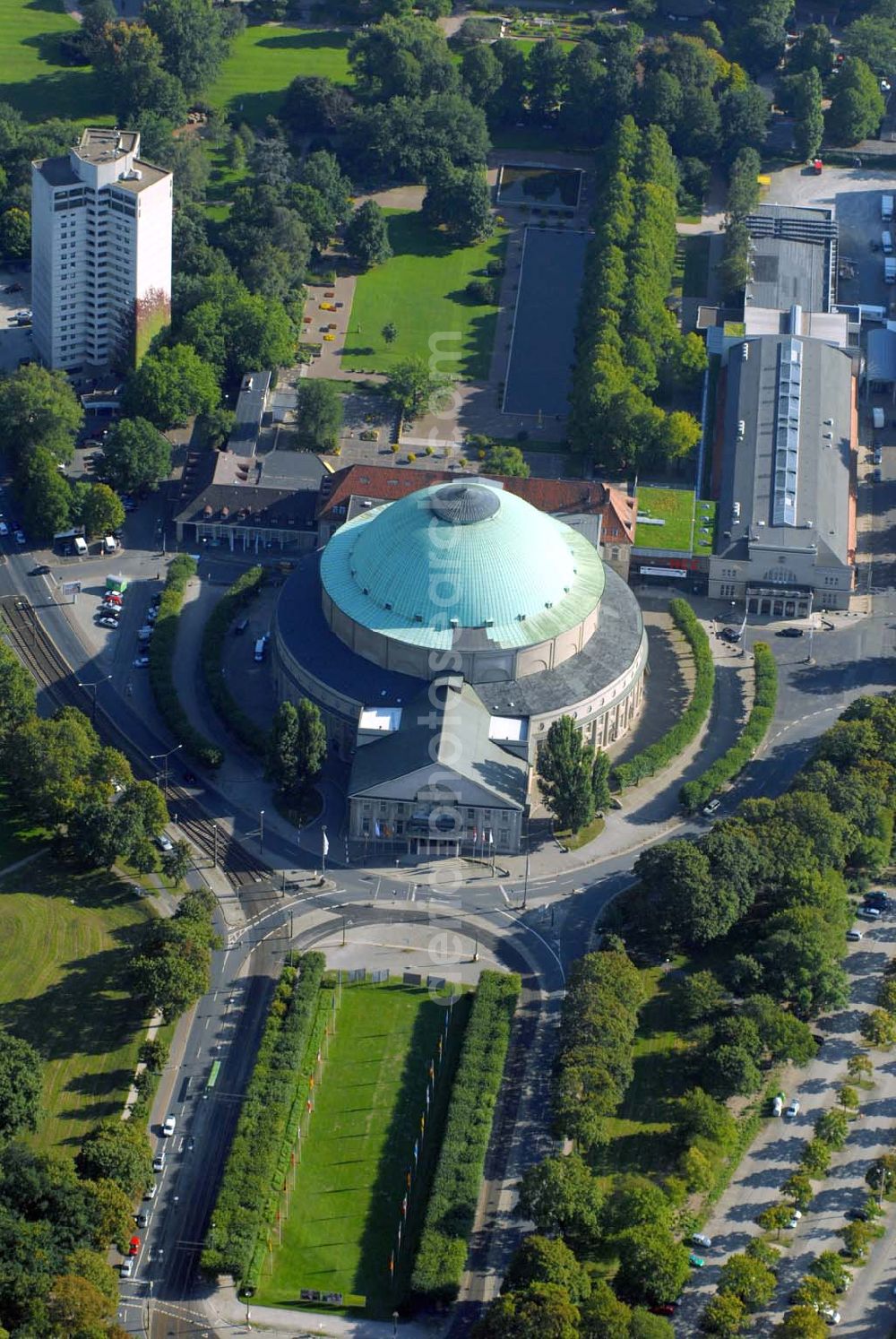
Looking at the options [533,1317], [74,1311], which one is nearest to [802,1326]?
[533,1317]

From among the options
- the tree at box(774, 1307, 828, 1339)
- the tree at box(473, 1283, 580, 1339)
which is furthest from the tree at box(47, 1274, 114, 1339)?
the tree at box(774, 1307, 828, 1339)

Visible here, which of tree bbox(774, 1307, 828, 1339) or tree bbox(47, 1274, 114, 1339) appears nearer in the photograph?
tree bbox(47, 1274, 114, 1339)

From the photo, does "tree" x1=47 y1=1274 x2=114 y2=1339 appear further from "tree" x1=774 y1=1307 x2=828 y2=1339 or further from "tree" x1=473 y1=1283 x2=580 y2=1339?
"tree" x1=774 y1=1307 x2=828 y2=1339

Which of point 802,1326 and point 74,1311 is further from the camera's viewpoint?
point 802,1326

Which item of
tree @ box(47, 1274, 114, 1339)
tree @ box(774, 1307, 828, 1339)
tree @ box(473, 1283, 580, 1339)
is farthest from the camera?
tree @ box(774, 1307, 828, 1339)

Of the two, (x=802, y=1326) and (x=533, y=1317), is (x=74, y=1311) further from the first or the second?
(x=802, y=1326)

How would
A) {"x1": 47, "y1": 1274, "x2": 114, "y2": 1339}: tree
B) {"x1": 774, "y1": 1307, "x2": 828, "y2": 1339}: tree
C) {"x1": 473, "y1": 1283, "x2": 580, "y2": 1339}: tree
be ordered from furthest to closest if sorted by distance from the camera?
1. {"x1": 774, "y1": 1307, "x2": 828, "y2": 1339}: tree
2. {"x1": 47, "y1": 1274, "x2": 114, "y2": 1339}: tree
3. {"x1": 473, "y1": 1283, "x2": 580, "y2": 1339}: tree

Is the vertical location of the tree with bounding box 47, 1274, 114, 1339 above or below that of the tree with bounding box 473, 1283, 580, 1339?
below

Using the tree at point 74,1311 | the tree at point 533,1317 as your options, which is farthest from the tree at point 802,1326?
the tree at point 74,1311

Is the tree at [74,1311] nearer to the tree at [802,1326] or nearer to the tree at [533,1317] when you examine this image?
the tree at [533,1317]

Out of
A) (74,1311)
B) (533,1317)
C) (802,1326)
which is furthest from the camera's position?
(802,1326)
